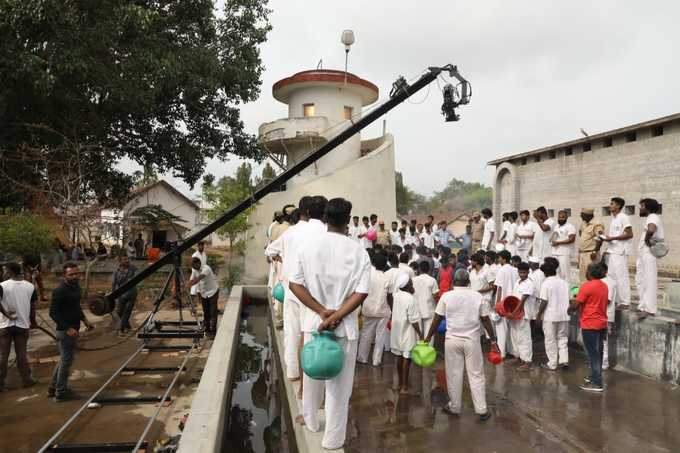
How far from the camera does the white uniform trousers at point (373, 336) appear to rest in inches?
287

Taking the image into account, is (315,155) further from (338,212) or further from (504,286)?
(338,212)

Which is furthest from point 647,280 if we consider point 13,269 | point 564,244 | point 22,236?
point 22,236

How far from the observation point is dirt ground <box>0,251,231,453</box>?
585 centimetres

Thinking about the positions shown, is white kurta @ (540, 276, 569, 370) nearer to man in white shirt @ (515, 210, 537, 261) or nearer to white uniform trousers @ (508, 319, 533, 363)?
white uniform trousers @ (508, 319, 533, 363)

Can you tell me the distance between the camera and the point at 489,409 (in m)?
5.86

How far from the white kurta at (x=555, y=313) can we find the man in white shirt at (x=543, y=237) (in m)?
2.04

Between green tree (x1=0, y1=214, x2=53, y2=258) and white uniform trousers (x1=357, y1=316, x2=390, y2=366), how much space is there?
1239cm

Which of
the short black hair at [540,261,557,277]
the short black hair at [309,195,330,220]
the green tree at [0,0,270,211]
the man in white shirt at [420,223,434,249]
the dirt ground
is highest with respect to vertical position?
the green tree at [0,0,270,211]

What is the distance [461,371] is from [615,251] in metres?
3.67

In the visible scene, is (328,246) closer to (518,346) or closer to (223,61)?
(518,346)

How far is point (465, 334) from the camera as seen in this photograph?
5379 millimetres

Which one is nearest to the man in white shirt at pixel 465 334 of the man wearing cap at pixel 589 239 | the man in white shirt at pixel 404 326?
the man in white shirt at pixel 404 326

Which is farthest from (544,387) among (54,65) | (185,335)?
(54,65)

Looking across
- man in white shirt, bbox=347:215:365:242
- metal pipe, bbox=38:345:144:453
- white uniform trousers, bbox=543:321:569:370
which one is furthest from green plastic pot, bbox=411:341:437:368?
man in white shirt, bbox=347:215:365:242
